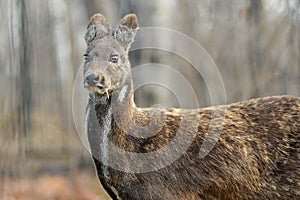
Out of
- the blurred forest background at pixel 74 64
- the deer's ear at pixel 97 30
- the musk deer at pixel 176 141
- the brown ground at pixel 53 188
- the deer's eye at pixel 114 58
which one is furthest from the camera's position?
the blurred forest background at pixel 74 64

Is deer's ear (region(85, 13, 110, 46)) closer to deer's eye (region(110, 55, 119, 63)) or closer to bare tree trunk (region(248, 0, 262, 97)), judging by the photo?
deer's eye (region(110, 55, 119, 63))

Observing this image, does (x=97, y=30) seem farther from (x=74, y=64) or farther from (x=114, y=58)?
(x=74, y=64)

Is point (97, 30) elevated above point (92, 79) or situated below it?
above

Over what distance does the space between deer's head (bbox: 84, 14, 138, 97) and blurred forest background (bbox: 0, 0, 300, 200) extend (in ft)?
16.1

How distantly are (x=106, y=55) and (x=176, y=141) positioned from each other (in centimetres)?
107

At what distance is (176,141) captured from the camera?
23.1 feet

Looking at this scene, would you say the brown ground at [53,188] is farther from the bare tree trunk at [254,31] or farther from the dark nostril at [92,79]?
the bare tree trunk at [254,31]

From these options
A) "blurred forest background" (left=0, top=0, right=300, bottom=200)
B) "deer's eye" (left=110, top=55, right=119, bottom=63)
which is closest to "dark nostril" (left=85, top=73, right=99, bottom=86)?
"deer's eye" (left=110, top=55, right=119, bottom=63)

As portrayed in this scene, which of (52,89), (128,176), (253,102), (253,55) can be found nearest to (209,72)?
(253,55)

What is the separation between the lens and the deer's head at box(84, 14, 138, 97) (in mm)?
6629

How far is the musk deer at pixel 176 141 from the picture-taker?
6809mm

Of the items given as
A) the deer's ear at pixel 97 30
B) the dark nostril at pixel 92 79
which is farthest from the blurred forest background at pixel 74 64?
the dark nostril at pixel 92 79

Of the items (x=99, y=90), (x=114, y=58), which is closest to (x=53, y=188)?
(x=114, y=58)

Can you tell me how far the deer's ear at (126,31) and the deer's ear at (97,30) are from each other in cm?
10
